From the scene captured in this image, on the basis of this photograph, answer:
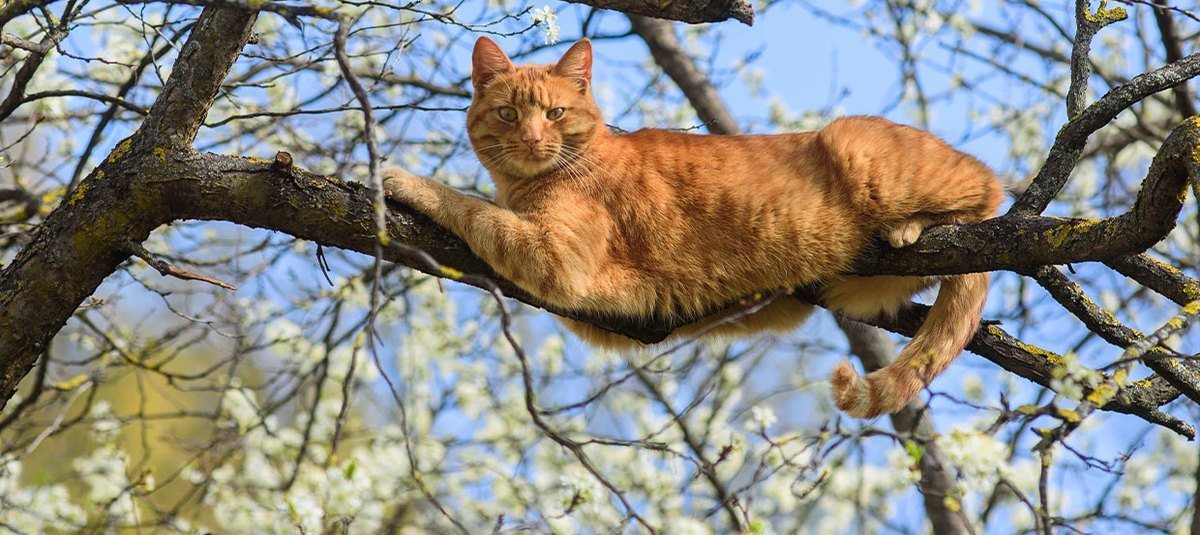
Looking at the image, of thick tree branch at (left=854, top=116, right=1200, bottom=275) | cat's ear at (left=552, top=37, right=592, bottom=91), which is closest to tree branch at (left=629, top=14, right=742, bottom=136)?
cat's ear at (left=552, top=37, right=592, bottom=91)

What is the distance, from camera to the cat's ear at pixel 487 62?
353 cm

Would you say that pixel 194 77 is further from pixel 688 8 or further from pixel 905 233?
pixel 905 233

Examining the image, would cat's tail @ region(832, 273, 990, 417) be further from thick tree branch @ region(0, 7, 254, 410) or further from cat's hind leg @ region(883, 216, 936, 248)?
thick tree branch @ region(0, 7, 254, 410)

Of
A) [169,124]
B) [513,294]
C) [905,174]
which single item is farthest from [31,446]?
[905,174]

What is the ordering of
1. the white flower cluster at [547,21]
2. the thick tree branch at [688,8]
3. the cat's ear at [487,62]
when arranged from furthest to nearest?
1. the cat's ear at [487,62]
2. the white flower cluster at [547,21]
3. the thick tree branch at [688,8]

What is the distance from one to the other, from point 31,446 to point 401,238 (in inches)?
74.9

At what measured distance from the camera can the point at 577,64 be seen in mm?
3633

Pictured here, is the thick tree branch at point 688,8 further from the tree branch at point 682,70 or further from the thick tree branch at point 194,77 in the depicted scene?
the tree branch at point 682,70

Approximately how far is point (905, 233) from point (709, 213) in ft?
2.05

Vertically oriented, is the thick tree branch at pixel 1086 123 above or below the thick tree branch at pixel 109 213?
above

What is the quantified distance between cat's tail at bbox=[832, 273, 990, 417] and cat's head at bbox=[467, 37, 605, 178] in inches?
46.3

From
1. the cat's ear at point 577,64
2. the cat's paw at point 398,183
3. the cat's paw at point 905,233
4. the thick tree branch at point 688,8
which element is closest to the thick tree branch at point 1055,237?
the cat's paw at point 905,233

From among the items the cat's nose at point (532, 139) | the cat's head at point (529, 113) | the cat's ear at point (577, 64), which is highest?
the cat's ear at point (577, 64)

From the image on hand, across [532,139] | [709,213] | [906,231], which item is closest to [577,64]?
[532,139]
